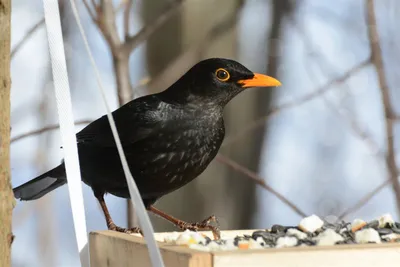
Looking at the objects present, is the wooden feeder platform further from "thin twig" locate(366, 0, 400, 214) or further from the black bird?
"thin twig" locate(366, 0, 400, 214)

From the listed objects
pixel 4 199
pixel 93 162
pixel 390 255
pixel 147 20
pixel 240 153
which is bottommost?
pixel 390 255

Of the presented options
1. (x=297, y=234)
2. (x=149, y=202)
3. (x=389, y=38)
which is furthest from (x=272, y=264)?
(x=389, y=38)

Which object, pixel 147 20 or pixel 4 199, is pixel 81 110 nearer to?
pixel 147 20

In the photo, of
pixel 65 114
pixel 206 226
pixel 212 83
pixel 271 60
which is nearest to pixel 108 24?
pixel 212 83

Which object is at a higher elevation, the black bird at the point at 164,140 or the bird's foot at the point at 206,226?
the black bird at the point at 164,140

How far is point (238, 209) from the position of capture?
525cm

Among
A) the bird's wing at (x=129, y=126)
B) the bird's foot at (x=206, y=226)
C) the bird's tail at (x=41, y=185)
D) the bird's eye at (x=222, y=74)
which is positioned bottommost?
the bird's foot at (x=206, y=226)

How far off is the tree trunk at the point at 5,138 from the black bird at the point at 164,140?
2.42 ft

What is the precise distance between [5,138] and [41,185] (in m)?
1.16

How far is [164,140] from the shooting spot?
2.72m

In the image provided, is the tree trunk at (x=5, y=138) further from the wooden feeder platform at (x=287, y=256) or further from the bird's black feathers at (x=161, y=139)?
the bird's black feathers at (x=161, y=139)

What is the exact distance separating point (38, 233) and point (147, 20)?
1574 mm

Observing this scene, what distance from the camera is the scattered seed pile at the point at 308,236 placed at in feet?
6.61

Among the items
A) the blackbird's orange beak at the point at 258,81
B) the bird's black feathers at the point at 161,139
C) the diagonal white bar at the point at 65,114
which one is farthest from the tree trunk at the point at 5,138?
the blackbird's orange beak at the point at 258,81
